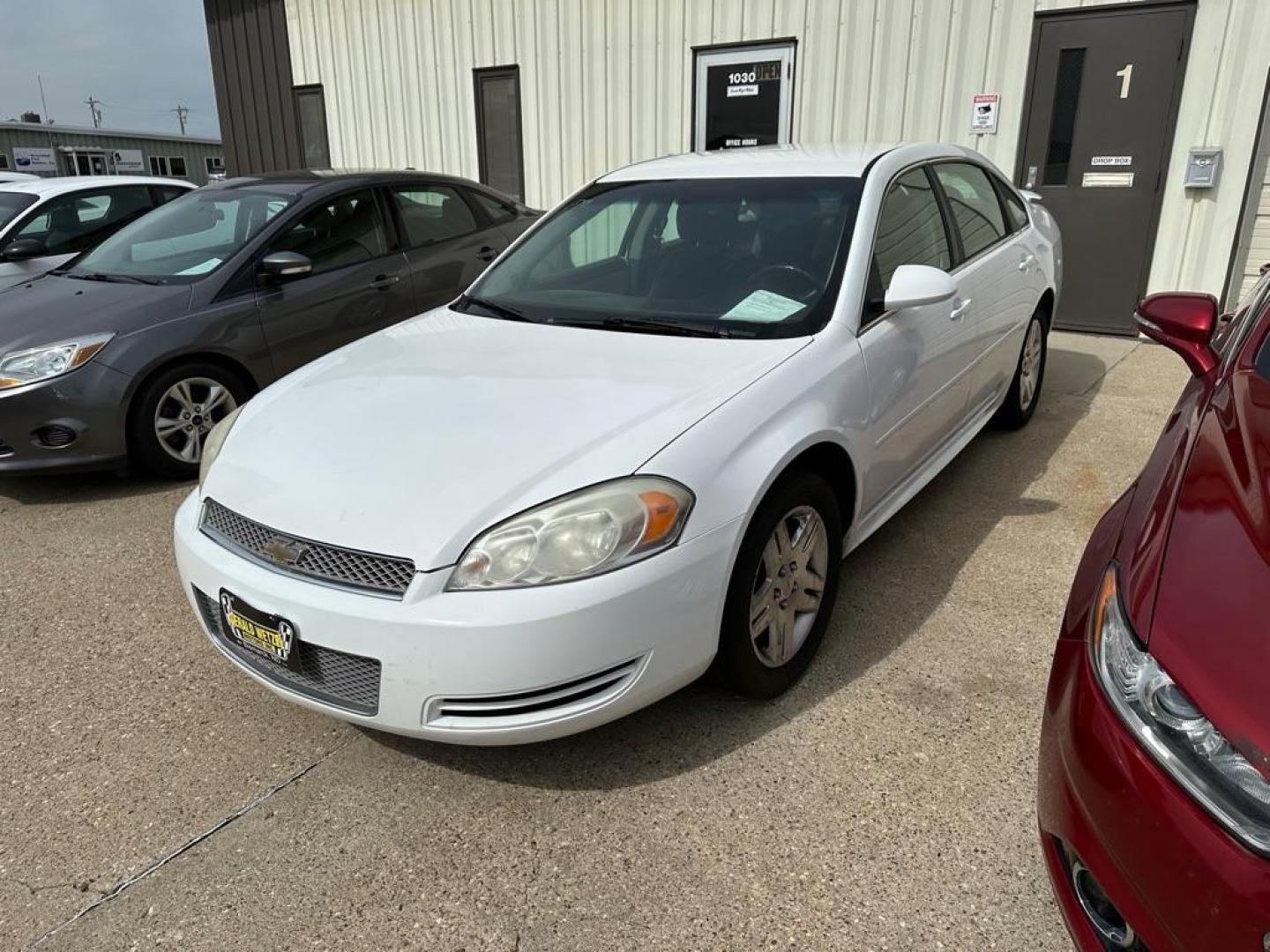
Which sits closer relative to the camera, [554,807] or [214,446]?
[554,807]

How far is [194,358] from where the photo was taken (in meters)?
4.70

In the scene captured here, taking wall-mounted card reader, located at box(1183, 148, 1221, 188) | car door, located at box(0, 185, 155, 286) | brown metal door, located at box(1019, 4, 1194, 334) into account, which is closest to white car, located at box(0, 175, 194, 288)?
car door, located at box(0, 185, 155, 286)

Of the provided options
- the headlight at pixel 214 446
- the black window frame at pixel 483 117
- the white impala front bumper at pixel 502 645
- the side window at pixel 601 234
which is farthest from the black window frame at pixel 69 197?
the white impala front bumper at pixel 502 645

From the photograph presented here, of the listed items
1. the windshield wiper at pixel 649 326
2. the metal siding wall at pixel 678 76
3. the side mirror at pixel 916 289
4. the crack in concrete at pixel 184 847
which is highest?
the metal siding wall at pixel 678 76

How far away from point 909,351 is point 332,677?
212cm

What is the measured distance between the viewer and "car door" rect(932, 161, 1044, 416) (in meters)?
3.85

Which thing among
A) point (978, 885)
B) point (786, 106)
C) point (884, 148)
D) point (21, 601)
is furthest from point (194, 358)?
point (786, 106)

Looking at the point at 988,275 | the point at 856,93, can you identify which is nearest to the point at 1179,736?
the point at 988,275

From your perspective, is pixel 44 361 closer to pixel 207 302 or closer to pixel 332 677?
pixel 207 302

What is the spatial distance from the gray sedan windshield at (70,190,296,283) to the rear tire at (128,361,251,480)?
559mm

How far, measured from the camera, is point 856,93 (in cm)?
766

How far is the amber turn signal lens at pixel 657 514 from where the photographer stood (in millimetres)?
2152

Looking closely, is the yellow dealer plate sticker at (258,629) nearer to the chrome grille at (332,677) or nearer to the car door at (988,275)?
the chrome grille at (332,677)

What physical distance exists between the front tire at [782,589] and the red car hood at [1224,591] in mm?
969
